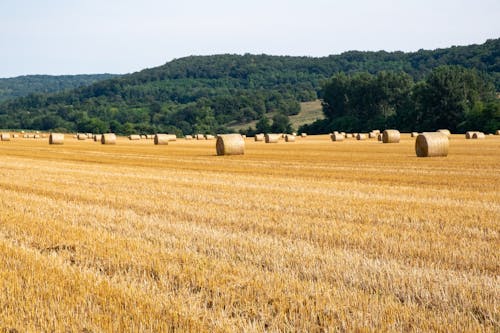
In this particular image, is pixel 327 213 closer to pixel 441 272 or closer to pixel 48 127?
pixel 441 272

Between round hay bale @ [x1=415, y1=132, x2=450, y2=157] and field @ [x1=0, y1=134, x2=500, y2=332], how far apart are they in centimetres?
1453

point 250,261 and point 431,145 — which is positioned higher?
point 431,145

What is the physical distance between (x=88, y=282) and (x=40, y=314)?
93cm

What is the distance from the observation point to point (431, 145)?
27688 millimetres

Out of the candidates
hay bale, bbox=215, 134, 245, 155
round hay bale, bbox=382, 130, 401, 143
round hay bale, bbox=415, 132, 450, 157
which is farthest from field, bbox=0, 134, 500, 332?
round hay bale, bbox=382, 130, 401, 143

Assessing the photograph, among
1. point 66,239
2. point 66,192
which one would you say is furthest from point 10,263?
point 66,192

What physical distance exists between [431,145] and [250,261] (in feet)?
74.9

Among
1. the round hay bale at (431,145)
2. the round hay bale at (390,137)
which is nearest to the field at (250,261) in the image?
the round hay bale at (431,145)

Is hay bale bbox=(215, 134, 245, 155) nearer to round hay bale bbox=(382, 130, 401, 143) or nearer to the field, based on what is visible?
the field

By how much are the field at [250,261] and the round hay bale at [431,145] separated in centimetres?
1453

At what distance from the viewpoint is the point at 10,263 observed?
22.5 feet

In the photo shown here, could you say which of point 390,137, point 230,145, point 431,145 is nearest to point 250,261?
point 431,145

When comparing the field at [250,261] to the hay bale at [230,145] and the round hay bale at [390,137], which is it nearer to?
the hay bale at [230,145]

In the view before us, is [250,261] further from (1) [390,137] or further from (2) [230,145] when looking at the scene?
(1) [390,137]
